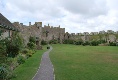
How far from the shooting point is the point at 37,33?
189 feet

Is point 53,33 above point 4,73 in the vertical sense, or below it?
above

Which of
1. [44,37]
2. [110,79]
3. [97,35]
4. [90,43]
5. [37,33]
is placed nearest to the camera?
[110,79]

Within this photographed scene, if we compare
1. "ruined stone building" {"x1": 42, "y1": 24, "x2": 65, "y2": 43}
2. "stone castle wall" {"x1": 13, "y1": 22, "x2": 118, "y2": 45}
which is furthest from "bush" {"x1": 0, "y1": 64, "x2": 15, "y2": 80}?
"ruined stone building" {"x1": 42, "y1": 24, "x2": 65, "y2": 43}

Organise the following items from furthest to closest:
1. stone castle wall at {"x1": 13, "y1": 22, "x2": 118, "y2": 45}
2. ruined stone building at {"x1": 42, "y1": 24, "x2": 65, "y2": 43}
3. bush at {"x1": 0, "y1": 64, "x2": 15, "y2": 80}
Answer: ruined stone building at {"x1": 42, "y1": 24, "x2": 65, "y2": 43} < stone castle wall at {"x1": 13, "y1": 22, "x2": 118, "y2": 45} < bush at {"x1": 0, "y1": 64, "x2": 15, "y2": 80}

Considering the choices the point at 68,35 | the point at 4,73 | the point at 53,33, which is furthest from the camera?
A: the point at 68,35

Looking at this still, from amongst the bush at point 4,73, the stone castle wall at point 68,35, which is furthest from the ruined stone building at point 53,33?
the bush at point 4,73

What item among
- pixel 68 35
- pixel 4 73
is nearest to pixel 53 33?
pixel 68 35

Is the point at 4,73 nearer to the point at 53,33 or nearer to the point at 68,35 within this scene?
the point at 53,33

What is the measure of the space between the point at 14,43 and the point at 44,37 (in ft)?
171

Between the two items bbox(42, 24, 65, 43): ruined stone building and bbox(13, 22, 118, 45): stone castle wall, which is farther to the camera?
bbox(42, 24, 65, 43): ruined stone building

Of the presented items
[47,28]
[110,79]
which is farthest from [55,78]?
[47,28]

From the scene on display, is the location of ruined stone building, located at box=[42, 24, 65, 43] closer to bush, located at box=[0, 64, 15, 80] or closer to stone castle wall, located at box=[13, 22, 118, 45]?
stone castle wall, located at box=[13, 22, 118, 45]

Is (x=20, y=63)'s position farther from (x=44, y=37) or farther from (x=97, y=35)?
(x=97, y=35)

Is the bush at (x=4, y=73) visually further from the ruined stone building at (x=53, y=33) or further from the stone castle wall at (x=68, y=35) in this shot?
the ruined stone building at (x=53, y=33)
